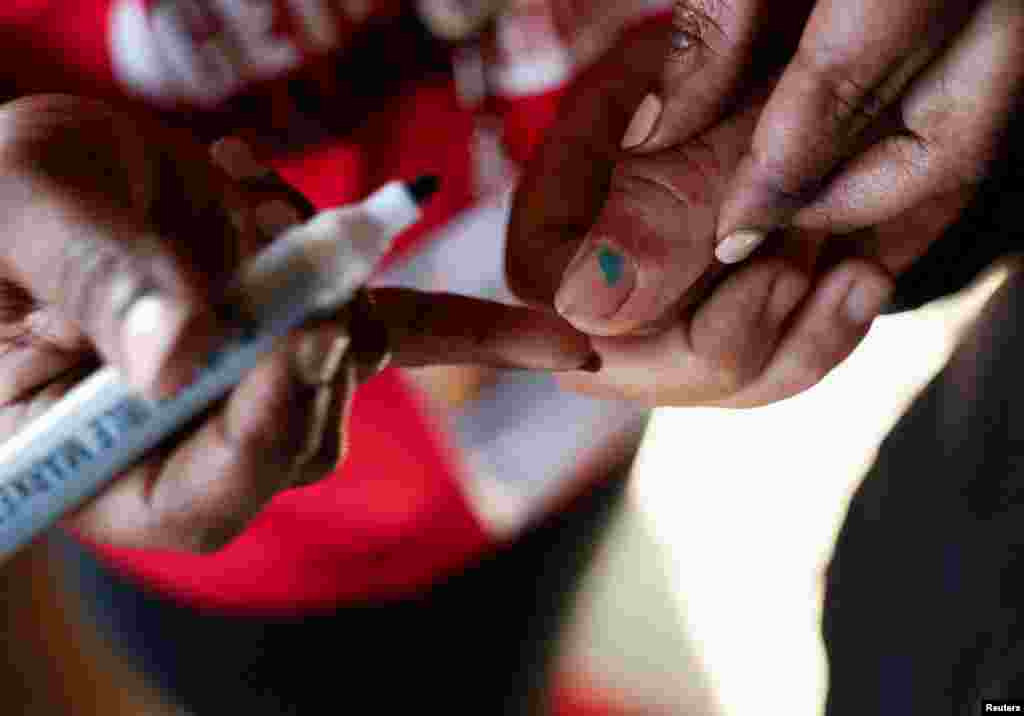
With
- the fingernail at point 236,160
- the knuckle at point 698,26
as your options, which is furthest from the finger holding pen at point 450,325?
the knuckle at point 698,26

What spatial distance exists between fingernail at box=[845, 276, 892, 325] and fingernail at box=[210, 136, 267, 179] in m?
0.24

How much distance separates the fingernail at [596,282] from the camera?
32 centimetres

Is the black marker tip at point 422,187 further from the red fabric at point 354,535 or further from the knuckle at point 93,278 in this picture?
the red fabric at point 354,535

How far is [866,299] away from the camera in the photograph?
398 mm

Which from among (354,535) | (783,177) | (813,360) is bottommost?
(354,535)

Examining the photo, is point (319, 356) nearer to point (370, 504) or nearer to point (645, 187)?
point (645, 187)

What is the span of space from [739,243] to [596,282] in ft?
0.18

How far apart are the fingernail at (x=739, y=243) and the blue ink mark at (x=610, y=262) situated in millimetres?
41

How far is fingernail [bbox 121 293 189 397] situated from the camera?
23 centimetres

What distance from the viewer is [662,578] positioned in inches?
17.3

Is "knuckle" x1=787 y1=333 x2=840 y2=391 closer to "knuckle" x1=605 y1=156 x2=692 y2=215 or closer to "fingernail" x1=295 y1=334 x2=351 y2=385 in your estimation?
"knuckle" x1=605 y1=156 x2=692 y2=215

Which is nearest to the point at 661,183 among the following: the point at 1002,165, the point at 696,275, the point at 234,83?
the point at 696,275

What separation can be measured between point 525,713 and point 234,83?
0.38 m

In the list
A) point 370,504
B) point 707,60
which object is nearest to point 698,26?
point 707,60
